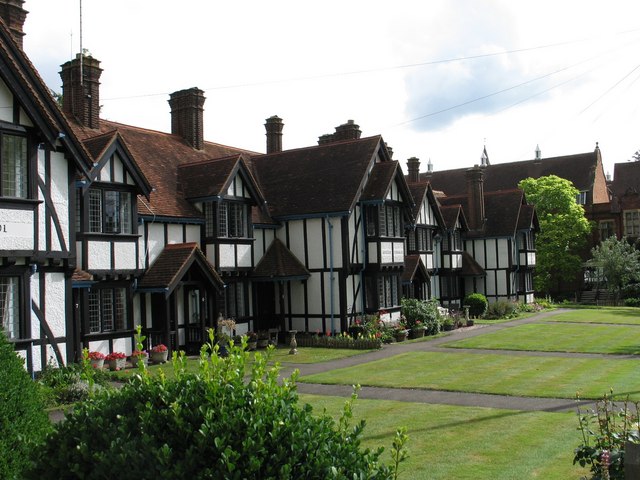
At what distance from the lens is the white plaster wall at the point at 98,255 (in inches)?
826

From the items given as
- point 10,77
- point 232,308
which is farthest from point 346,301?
point 10,77

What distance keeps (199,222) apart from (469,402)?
46.2ft

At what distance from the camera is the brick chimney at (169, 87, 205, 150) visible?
102 ft

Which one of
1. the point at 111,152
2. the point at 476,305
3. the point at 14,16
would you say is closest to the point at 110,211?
the point at 111,152

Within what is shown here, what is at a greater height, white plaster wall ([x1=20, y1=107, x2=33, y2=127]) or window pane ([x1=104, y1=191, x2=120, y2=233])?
white plaster wall ([x1=20, y1=107, x2=33, y2=127])

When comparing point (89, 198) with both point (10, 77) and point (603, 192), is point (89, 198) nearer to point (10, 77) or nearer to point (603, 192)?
point (10, 77)

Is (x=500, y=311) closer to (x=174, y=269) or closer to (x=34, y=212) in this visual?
(x=174, y=269)

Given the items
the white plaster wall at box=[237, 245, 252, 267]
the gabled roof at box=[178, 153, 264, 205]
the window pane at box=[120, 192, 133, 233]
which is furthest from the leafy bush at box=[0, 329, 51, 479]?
the white plaster wall at box=[237, 245, 252, 267]

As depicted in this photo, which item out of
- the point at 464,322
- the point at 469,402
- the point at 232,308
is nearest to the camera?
the point at 469,402

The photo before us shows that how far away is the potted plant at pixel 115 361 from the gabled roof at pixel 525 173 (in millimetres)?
52183

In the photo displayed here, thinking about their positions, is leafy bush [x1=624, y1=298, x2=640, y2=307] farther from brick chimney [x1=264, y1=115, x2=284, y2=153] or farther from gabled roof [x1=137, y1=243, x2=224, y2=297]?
gabled roof [x1=137, y1=243, x2=224, y2=297]

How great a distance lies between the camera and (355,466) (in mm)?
4781

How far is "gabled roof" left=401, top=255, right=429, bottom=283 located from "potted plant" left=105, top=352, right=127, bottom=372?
17.2 metres

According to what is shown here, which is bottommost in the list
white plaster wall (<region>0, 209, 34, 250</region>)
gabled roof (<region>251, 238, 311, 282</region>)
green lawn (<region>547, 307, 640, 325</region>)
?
green lawn (<region>547, 307, 640, 325</region>)
